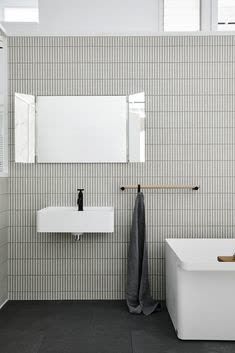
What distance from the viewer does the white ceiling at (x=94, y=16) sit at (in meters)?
4.56

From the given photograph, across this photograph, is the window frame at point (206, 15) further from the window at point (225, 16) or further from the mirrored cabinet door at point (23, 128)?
the mirrored cabinet door at point (23, 128)

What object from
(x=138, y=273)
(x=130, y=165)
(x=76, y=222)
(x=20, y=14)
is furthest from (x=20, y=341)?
(x=20, y=14)

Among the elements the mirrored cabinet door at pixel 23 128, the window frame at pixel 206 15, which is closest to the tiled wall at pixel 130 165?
the mirrored cabinet door at pixel 23 128

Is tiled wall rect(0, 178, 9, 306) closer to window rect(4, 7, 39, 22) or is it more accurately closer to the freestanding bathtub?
the freestanding bathtub

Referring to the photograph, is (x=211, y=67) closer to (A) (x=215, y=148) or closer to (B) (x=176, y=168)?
(A) (x=215, y=148)

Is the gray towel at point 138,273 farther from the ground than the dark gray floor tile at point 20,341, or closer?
farther from the ground

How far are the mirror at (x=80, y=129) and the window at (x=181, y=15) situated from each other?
1206mm

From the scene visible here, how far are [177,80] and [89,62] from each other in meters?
0.92

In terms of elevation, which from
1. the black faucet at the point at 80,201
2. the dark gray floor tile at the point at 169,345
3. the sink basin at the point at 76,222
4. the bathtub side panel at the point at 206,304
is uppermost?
the black faucet at the point at 80,201

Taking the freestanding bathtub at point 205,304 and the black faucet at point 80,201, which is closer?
the freestanding bathtub at point 205,304

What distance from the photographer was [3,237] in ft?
12.6

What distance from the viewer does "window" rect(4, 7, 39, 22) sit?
4.54 metres

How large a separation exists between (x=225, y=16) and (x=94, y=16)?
153 cm

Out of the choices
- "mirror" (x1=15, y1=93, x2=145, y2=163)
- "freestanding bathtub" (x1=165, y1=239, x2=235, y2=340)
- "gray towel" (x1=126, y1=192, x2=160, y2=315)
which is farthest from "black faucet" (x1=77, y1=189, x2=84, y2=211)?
"freestanding bathtub" (x1=165, y1=239, x2=235, y2=340)
